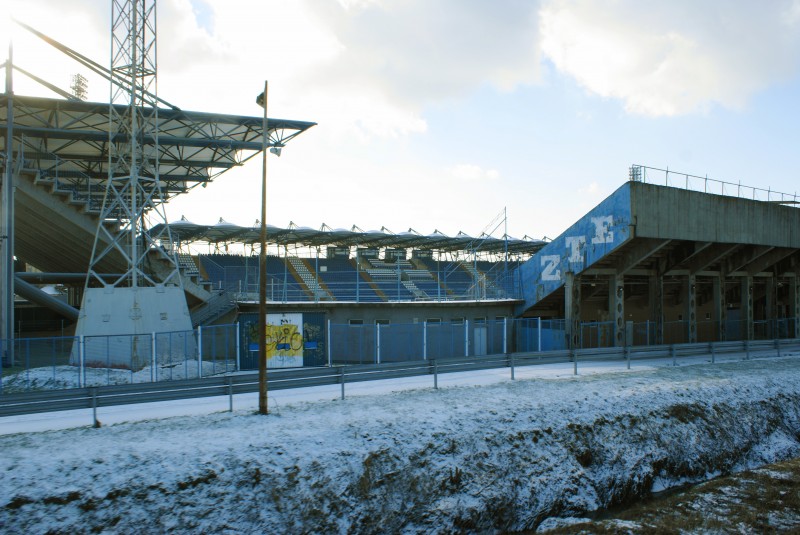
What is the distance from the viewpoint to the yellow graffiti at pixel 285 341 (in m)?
24.5

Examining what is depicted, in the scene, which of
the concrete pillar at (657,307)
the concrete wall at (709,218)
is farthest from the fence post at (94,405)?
the concrete pillar at (657,307)

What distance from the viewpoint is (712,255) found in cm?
3281

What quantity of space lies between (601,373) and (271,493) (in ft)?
48.0

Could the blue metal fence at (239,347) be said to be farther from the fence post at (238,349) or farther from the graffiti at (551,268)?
the graffiti at (551,268)

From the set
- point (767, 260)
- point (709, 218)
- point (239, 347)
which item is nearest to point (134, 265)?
point (239, 347)

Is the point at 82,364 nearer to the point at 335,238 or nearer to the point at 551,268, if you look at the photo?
the point at 551,268

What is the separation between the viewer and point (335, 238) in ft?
149

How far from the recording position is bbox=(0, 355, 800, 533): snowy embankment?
1059cm

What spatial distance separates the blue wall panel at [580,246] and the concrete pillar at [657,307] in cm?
757

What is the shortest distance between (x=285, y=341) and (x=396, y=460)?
1260cm

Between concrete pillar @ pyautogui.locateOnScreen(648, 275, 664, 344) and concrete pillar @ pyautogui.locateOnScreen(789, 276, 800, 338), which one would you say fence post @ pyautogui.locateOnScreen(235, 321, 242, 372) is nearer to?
concrete pillar @ pyautogui.locateOnScreen(648, 275, 664, 344)

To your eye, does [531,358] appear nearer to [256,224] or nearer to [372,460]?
[372,460]

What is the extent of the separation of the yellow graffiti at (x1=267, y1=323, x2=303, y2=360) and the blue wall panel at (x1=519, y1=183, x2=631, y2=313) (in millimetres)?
14091

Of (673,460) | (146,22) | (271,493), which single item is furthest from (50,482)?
(146,22)
